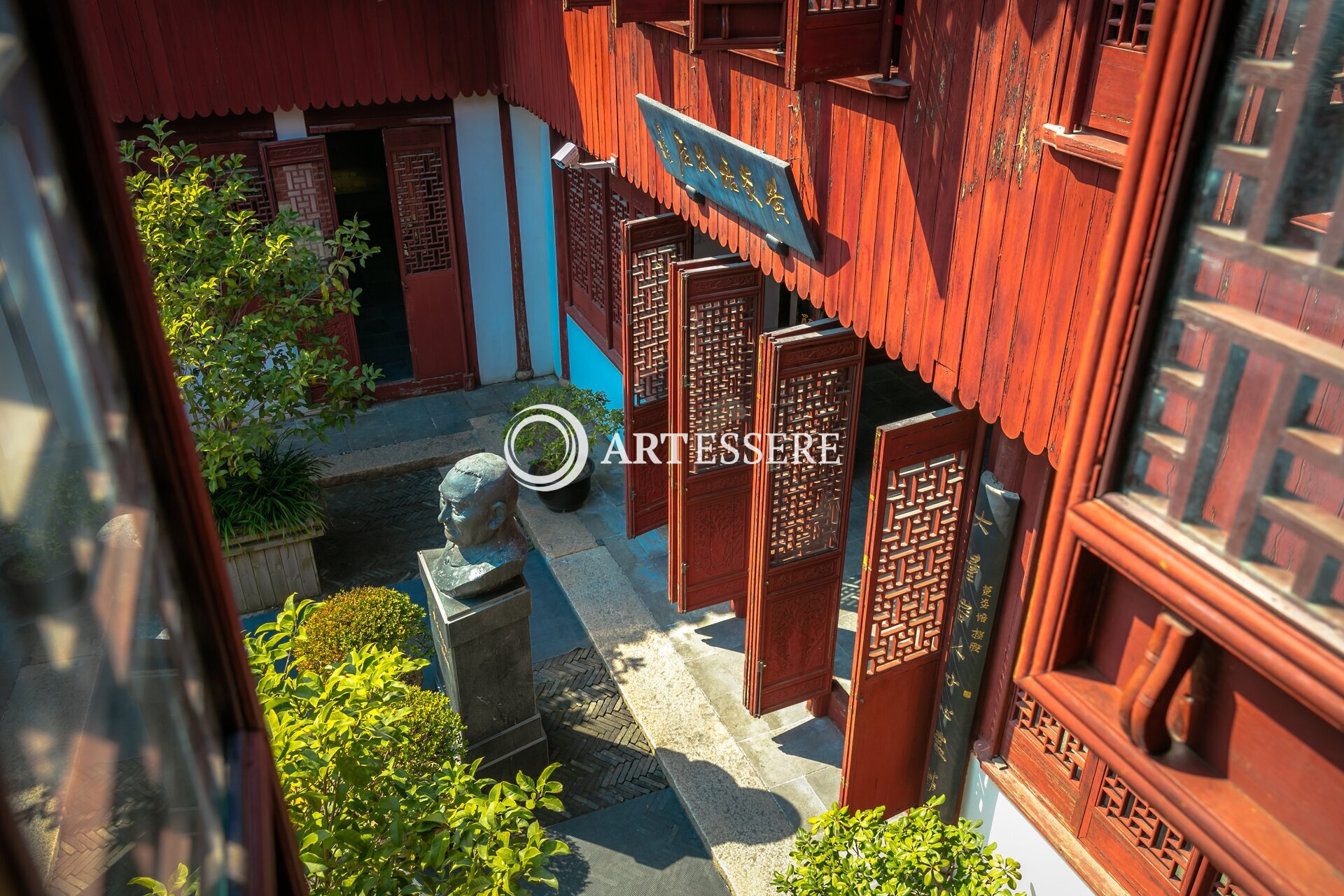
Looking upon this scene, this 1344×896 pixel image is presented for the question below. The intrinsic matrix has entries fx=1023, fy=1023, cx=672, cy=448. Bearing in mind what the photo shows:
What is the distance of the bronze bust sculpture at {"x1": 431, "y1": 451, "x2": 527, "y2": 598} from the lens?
6016 millimetres

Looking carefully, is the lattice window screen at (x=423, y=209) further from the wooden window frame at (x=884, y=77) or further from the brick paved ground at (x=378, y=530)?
the wooden window frame at (x=884, y=77)

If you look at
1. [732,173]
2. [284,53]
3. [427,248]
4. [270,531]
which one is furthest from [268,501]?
[732,173]

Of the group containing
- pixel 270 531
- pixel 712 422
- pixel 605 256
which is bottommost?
pixel 270 531

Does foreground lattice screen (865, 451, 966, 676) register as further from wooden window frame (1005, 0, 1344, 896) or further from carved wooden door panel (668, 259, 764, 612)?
wooden window frame (1005, 0, 1344, 896)

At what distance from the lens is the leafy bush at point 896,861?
14.8 feet

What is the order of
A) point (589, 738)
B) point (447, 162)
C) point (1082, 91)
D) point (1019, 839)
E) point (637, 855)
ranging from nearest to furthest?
point (1082, 91), point (1019, 839), point (637, 855), point (589, 738), point (447, 162)

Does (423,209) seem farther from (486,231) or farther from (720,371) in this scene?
(720,371)

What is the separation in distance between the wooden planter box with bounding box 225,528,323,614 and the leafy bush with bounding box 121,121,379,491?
66cm

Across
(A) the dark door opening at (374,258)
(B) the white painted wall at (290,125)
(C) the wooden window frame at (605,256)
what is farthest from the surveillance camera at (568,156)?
(B) the white painted wall at (290,125)

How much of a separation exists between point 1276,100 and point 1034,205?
7.70 feet

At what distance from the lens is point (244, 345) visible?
735cm

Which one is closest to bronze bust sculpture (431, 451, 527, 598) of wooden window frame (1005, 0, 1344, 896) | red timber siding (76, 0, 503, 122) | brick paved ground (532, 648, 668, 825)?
brick paved ground (532, 648, 668, 825)

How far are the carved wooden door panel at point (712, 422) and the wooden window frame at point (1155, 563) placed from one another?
458 centimetres

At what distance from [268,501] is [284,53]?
4.13 m
